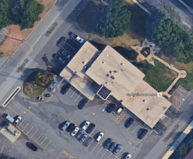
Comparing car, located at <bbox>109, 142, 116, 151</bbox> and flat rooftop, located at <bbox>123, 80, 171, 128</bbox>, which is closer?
flat rooftop, located at <bbox>123, 80, 171, 128</bbox>

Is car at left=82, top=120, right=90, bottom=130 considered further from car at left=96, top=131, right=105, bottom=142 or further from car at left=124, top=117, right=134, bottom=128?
car at left=124, top=117, right=134, bottom=128

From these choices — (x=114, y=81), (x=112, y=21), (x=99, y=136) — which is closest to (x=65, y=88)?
(x=114, y=81)

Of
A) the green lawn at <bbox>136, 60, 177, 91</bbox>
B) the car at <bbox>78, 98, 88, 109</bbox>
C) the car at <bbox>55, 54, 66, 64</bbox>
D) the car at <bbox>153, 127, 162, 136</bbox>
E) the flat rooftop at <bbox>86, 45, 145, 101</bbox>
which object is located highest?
the green lawn at <bbox>136, 60, 177, 91</bbox>

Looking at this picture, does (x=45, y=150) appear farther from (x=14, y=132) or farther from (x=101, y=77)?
(x=101, y=77)

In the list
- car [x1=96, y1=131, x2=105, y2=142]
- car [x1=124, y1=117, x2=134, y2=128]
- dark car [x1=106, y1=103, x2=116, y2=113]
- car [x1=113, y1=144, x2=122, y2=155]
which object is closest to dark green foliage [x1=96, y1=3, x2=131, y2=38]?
dark car [x1=106, y1=103, x2=116, y2=113]

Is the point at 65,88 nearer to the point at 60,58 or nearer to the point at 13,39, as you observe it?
the point at 60,58

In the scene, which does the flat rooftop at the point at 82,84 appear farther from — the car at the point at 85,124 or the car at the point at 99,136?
the car at the point at 99,136
